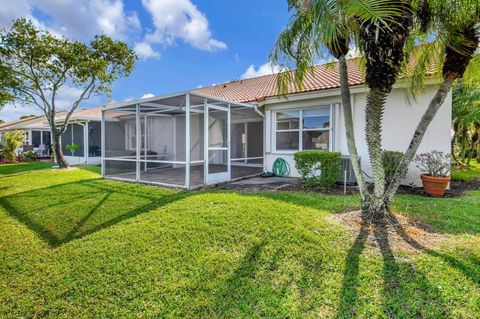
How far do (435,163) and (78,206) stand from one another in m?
11.0

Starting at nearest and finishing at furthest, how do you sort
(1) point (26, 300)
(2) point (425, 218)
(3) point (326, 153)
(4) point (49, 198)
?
(1) point (26, 300) < (2) point (425, 218) < (4) point (49, 198) < (3) point (326, 153)

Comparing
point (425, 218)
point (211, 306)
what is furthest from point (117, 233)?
point (425, 218)

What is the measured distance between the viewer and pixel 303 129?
38.2 feet

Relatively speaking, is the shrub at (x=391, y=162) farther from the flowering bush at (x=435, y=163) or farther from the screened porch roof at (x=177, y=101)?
the screened porch roof at (x=177, y=101)

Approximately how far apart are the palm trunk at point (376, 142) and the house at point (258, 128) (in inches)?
126

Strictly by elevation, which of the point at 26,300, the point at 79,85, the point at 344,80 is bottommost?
the point at 26,300

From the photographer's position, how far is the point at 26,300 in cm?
365

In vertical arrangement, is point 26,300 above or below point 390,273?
below

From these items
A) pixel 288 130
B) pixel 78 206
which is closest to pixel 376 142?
pixel 288 130

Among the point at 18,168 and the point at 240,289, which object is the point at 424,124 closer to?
the point at 240,289

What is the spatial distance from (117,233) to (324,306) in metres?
4.20

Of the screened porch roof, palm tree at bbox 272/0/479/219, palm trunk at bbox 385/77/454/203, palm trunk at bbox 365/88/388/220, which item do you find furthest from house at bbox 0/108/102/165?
palm trunk at bbox 385/77/454/203

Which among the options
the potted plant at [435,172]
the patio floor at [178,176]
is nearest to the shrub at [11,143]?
the patio floor at [178,176]

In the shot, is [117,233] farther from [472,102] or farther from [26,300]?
[472,102]
